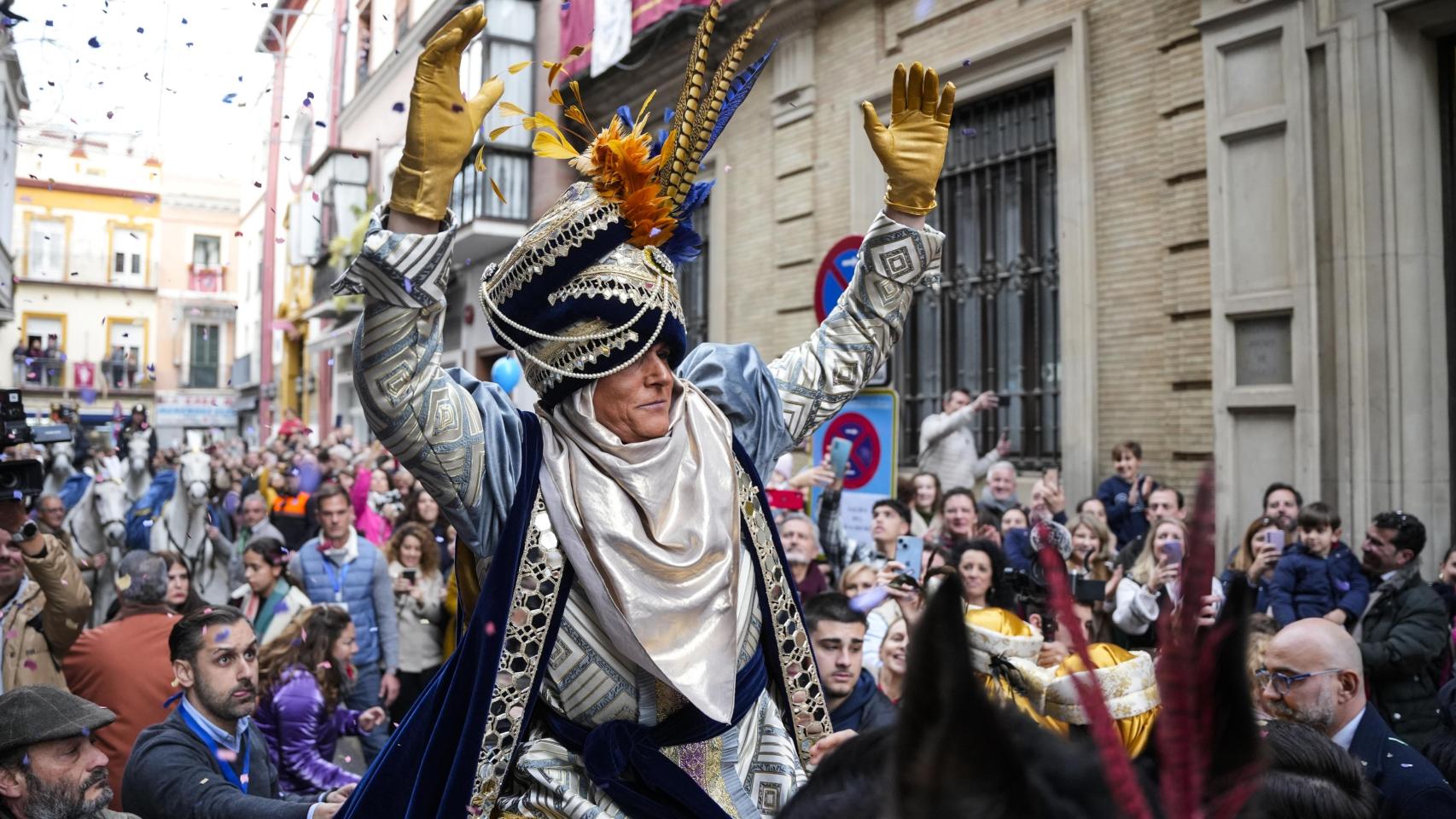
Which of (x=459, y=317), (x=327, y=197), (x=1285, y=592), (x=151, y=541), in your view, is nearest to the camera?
(x=1285, y=592)

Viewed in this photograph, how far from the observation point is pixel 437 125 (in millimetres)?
1896

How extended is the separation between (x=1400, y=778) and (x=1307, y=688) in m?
0.34

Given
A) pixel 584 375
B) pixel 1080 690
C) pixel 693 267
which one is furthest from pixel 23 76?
pixel 693 267

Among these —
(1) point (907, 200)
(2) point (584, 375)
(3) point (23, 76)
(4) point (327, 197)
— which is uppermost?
(4) point (327, 197)

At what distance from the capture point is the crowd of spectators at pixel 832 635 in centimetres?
280

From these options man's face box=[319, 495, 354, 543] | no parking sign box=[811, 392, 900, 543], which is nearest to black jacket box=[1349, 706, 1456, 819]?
no parking sign box=[811, 392, 900, 543]

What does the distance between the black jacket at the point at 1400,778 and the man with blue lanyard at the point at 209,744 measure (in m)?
2.69

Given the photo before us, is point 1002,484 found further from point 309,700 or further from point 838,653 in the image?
point 309,700

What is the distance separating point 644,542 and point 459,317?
16736mm

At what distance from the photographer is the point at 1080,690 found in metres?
0.62

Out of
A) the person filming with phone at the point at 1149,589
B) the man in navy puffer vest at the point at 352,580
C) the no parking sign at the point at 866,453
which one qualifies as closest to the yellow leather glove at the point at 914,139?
the person filming with phone at the point at 1149,589

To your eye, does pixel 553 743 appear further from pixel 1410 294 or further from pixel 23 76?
pixel 1410 294

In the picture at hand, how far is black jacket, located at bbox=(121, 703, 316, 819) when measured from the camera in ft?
10.6

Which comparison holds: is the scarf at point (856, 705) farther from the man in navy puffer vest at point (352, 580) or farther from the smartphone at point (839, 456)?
the man in navy puffer vest at point (352, 580)
